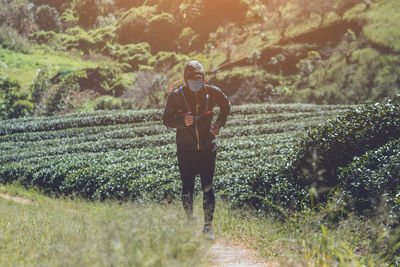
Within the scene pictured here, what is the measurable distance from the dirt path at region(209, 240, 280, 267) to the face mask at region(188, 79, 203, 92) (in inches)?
70.1

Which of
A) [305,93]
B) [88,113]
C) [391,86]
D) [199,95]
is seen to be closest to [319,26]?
[305,93]

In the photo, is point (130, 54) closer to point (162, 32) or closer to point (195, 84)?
point (162, 32)

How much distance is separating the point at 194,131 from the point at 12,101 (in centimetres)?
2878

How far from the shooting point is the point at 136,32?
4697 centimetres

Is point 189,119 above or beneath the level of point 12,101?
above

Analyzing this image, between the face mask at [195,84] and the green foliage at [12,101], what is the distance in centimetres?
2747

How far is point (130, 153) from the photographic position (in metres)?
13.5

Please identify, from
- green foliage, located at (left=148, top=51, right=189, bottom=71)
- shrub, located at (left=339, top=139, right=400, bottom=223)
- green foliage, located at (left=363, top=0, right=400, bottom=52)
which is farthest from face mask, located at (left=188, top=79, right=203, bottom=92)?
green foliage, located at (left=148, top=51, right=189, bottom=71)

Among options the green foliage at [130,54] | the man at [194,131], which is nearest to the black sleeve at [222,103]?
the man at [194,131]

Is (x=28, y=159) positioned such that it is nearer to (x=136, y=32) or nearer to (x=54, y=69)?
(x=54, y=69)

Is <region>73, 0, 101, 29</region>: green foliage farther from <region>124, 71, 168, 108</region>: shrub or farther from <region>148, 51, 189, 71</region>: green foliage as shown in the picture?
<region>124, 71, 168, 108</region>: shrub

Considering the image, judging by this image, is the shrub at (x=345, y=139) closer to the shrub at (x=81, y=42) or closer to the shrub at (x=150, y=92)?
the shrub at (x=150, y=92)

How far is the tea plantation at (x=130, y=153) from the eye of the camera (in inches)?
357

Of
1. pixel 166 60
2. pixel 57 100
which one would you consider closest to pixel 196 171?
pixel 57 100
